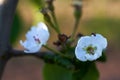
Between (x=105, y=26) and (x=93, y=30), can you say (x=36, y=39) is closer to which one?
(x=93, y=30)

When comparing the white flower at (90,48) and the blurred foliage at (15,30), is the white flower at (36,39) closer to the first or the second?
the white flower at (90,48)

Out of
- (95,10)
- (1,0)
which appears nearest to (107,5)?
(95,10)

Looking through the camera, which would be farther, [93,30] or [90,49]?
[93,30]

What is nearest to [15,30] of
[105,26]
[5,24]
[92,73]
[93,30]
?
[5,24]

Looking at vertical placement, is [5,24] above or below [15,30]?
above

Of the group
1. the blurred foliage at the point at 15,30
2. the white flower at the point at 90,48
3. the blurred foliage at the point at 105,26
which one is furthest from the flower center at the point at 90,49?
the blurred foliage at the point at 105,26
